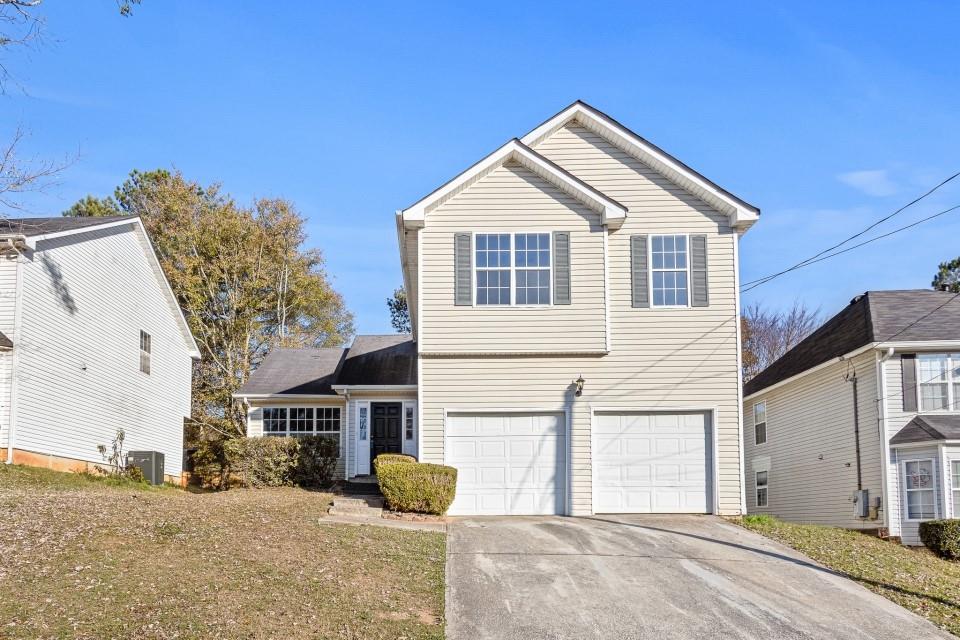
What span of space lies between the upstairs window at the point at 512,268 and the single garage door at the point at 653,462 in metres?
2.75

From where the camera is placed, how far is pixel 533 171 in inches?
760

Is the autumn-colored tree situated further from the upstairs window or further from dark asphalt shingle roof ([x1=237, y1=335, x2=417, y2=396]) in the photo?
the upstairs window

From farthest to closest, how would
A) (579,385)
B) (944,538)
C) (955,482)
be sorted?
(955,482), (579,385), (944,538)

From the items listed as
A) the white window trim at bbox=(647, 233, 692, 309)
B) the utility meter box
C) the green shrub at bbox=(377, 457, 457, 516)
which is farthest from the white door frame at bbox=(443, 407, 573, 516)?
the utility meter box

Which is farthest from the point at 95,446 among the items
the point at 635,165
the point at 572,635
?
the point at 572,635

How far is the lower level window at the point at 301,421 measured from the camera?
27172 mm

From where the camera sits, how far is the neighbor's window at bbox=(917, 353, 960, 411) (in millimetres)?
22000

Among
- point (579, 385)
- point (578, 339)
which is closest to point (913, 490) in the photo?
point (579, 385)

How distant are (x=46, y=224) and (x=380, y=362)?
9.41 m

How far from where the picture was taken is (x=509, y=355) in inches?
742

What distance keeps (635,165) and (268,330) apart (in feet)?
84.6

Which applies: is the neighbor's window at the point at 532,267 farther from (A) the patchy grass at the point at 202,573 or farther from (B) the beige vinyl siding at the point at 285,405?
(B) the beige vinyl siding at the point at 285,405

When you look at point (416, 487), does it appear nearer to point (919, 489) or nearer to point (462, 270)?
point (462, 270)

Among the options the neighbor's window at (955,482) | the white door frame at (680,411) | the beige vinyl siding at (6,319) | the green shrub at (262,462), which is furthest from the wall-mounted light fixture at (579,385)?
the beige vinyl siding at (6,319)
